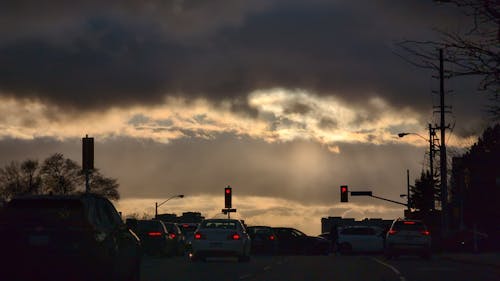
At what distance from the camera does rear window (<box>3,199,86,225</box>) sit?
49.2 feet

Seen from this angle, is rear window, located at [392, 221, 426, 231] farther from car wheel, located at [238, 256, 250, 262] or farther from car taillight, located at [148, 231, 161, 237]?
car taillight, located at [148, 231, 161, 237]

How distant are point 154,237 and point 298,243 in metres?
16.2

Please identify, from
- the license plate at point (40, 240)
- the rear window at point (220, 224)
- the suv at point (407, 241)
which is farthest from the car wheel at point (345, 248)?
the license plate at point (40, 240)

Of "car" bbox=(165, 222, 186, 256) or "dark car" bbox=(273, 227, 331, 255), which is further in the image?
"dark car" bbox=(273, 227, 331, 255)

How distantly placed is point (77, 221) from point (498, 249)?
143ft

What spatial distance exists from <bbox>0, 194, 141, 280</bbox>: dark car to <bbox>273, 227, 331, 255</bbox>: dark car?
3886 centimetres

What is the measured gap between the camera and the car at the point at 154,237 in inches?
1557

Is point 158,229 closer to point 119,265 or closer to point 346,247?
point 346,247

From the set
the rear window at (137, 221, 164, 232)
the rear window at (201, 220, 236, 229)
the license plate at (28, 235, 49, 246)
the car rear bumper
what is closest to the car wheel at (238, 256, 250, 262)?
the car rear bumper

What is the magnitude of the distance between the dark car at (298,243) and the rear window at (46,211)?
1531 inches

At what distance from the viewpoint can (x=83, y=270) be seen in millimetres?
14797

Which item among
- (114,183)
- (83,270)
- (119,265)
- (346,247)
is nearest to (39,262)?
(83,270)

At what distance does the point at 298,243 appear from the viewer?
54.0 m

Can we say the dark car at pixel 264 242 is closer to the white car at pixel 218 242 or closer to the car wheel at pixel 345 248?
the car wheel at pixel 345 248
